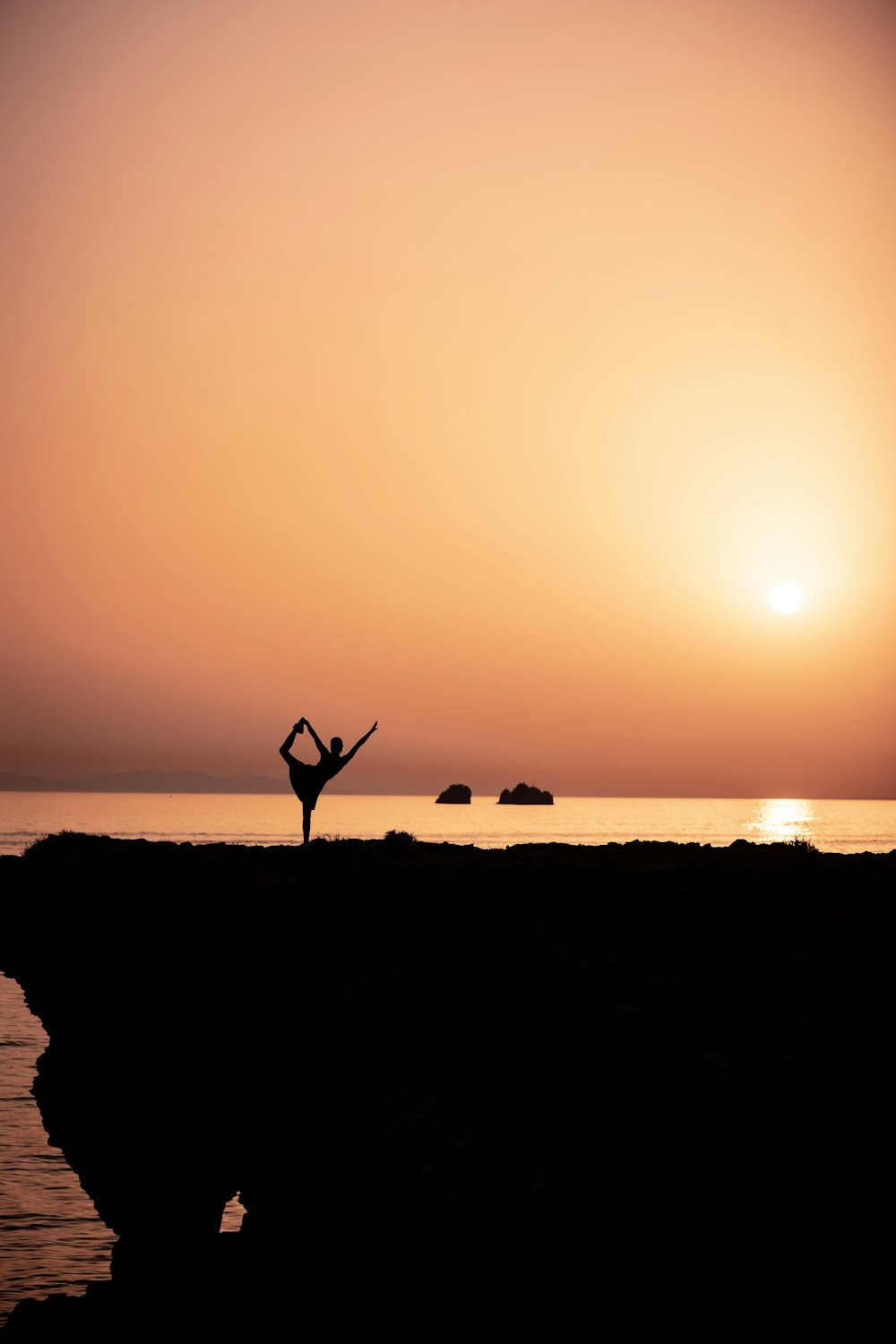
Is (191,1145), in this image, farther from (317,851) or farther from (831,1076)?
(831,1076)

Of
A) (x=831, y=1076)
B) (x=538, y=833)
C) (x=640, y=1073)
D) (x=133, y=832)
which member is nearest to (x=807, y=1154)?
(x=831, y=1076)

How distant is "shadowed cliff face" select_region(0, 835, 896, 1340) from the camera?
437 inches

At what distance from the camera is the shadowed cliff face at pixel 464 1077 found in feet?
36.4

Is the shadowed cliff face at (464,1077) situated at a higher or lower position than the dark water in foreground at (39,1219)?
higher

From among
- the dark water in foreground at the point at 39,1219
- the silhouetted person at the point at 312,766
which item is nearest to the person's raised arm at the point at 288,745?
the silhouetted person at the point at 312,766

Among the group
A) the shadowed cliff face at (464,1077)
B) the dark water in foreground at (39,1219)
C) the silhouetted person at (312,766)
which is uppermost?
the silhouetted person at (312,766)

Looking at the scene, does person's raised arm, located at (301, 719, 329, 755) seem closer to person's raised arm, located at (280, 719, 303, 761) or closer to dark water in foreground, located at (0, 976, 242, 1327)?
person's raised arm, located at (280, 719, 303, 761)

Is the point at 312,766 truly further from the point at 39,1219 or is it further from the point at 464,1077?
the point at 39,1219

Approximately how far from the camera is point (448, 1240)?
1120 centimetres

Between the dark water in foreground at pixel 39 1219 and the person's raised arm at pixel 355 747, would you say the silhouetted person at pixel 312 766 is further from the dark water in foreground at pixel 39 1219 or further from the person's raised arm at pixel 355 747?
the dark water in foreground at pixel 39 1219

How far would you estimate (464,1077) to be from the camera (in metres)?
12.5

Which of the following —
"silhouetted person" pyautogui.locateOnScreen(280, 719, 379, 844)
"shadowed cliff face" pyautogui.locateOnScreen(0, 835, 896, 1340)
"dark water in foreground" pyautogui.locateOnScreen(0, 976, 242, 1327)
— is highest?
"silhouetted person" pyautogui.locateOnScreen(280, 719, 379, 844)

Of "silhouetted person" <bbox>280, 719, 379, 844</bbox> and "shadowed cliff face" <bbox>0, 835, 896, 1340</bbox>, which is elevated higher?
"silhouetted person" <bbox>280, 719, 379, 844</bbox>

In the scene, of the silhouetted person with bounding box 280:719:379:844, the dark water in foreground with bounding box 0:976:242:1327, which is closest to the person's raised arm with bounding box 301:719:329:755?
the silhouetted person with bounding box 280:719:379:844
